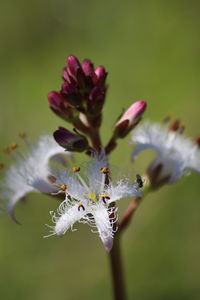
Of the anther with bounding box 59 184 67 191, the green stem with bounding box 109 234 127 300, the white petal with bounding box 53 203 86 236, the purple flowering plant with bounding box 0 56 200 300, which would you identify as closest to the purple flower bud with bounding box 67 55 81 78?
the purple flowering plant with bounding box 0 56 200 300

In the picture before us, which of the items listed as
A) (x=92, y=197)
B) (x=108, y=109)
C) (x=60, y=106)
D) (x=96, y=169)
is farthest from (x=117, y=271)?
(x=108, y=109)

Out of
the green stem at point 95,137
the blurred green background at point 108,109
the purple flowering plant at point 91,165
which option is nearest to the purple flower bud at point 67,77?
the purple flowering plant at point 91,165

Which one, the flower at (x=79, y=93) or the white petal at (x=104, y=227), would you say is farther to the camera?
the flower at (x=79, y=93)

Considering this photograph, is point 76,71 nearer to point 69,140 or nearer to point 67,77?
point 67,77

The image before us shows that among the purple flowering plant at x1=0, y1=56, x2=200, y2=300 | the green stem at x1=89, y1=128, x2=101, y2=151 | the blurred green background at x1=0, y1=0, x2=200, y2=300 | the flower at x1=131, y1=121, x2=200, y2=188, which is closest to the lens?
the purple flowering plant at x1=0, y1=56, x2=200, y2=300

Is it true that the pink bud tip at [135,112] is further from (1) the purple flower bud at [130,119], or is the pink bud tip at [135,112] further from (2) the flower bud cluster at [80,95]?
(2) the flower bud cluster at [80,95]

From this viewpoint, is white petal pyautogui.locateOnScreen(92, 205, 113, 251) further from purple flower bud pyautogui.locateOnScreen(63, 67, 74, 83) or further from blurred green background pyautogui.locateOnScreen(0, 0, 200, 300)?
blurred green background pyautogui.locateOnScreen(0, 0, 200, 300)
